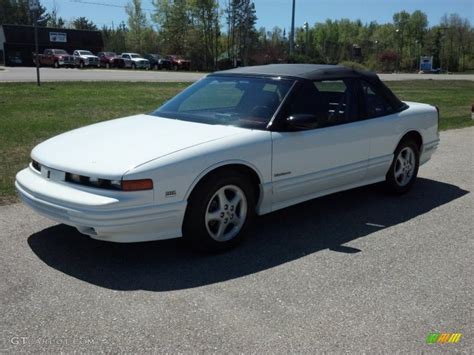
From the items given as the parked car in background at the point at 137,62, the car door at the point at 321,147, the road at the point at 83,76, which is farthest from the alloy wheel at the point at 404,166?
the parked car in background at the point at 137,62

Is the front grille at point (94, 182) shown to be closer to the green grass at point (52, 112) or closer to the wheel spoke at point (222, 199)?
the wheel spoke at point (222, 199)

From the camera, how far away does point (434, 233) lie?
5074mm

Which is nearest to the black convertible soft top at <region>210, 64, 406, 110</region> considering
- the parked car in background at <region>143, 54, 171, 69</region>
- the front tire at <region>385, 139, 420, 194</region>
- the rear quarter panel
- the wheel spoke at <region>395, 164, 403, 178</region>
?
the rear quarter panel

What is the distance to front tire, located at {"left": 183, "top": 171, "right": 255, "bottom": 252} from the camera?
4.18m

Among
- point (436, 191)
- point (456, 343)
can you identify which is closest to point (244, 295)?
point (456, 343)

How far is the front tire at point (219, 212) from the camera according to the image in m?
4.18

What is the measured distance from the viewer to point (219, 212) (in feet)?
14.4

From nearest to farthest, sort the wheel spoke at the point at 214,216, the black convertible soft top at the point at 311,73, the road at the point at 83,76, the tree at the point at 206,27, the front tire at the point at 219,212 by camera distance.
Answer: the front tire at the point at 219,212 → the wheel spoke at the point at 214,216 → the black convertible soft top at the point at 311,73 → the road at the point at 83,76 → the tree at the point at 206,27

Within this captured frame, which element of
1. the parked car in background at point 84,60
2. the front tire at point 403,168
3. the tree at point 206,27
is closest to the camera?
the front tire at point 403,168

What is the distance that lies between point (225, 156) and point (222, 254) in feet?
2.66

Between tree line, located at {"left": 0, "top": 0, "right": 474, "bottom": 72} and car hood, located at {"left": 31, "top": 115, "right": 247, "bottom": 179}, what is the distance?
57.6 m

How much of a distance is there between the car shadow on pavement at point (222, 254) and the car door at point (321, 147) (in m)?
0.33

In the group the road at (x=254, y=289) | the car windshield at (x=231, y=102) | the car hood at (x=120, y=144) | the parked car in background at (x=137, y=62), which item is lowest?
the road at (x=254, y=289)

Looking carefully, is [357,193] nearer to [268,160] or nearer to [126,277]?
[268,160]
